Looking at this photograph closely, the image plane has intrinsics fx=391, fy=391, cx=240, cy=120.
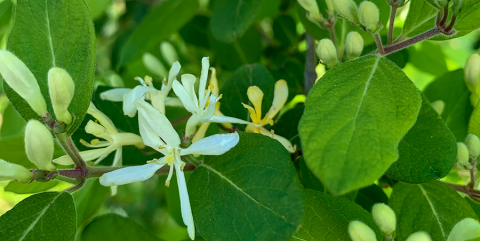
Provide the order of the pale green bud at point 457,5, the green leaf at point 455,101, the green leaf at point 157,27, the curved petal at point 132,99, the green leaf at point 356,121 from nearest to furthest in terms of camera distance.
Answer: the green leaf at point 356,121
the pale green bud at point 457,5
the curved petal at point 132,99
the green leaf at point 455,101
the green leaf at point 157,27

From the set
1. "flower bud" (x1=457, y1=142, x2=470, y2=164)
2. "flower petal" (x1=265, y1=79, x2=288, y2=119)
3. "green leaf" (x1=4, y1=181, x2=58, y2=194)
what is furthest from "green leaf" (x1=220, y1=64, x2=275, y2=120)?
"green leaf" (x1=4, y1=181, x2=58, y2=194)

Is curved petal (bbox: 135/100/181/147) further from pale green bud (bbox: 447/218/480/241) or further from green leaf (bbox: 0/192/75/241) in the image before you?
pale green bud (bbox: 447/218/480/241)

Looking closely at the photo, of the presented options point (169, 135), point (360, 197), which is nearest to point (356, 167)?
point (169, 135)

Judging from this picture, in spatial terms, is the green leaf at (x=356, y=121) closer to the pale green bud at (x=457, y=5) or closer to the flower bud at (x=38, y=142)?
the pale green bud at (x=457, y=5)

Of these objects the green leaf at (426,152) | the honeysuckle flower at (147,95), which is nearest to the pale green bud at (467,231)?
the green leaf at (426,152)

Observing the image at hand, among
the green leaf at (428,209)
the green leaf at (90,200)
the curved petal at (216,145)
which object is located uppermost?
the curved petal at (216,145)

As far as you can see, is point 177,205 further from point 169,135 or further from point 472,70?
point 472,70
